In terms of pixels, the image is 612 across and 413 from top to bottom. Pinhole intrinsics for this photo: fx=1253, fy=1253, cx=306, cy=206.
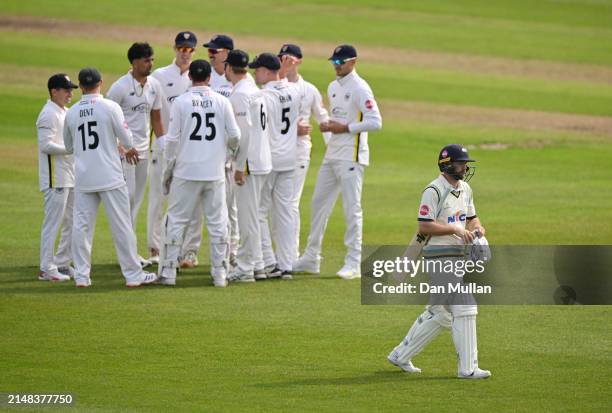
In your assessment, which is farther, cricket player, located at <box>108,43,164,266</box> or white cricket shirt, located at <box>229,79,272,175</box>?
cricket player, located at <box>108,43,164,266</box>

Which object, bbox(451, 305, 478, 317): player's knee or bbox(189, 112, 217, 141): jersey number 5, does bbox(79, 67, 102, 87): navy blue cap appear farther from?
bbox(451, 305, 478, 317): player's knee

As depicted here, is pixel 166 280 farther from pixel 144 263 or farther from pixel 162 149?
pixel 162 149

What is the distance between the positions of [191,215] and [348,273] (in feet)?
6.62

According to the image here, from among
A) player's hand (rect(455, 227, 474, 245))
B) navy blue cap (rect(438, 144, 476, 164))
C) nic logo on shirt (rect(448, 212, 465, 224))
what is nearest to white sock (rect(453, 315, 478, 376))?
player's hand (rect(455, 227, 474, 245))

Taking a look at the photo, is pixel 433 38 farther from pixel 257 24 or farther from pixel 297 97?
pixel 297 97

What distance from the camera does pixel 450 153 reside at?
968cm

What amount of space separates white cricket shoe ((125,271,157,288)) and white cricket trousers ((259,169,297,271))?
1357 millimetres

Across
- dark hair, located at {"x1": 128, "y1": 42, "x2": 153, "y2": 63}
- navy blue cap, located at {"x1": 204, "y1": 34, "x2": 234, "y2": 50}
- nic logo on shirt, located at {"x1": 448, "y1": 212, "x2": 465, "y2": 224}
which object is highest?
navy blue cap, located at {"x1": 204, "y1": 34, "x2": 234, "y2": 50}

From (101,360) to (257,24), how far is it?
27.1 m

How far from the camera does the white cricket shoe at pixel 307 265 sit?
47.4 ft

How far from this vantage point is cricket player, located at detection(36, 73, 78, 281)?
44.4 feet

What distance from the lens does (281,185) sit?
46.6 ft

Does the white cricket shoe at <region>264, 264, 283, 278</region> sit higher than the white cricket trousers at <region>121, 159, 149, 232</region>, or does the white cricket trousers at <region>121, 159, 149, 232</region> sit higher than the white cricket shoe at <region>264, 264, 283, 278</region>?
the white cricket trousers at <region>121, 159, 149, 232</region>

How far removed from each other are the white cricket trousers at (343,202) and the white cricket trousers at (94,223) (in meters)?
2.31
